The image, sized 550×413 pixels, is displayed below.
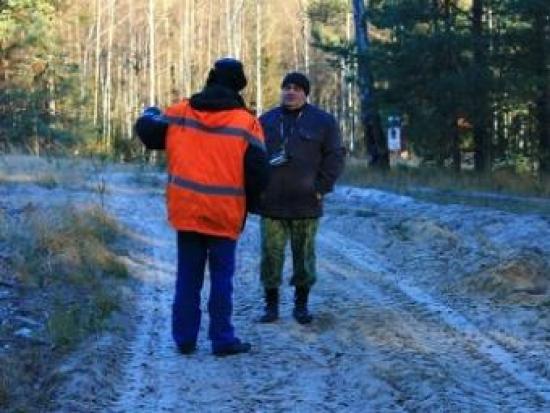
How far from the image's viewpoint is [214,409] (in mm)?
5023

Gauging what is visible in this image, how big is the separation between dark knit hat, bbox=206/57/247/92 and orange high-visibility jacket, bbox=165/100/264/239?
24cm

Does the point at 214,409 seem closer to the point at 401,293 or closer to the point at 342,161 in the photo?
the point at 342,161

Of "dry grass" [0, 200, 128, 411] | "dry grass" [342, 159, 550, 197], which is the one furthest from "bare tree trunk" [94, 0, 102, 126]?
"dry grass" [0, 200, 128, 411]

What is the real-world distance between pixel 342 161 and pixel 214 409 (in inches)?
107

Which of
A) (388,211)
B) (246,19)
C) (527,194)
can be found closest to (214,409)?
(388,211)

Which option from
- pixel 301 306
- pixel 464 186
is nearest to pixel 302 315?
pixel 301 306

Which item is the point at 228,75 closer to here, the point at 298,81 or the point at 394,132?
the point at 298,81

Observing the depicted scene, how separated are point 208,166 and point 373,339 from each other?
70.7 inches

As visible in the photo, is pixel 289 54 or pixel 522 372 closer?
pixel 522 372

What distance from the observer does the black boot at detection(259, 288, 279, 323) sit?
7.09 metres

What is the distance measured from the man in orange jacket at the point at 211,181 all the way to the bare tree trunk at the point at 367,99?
1819 centimetres

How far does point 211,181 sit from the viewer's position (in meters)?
5.89

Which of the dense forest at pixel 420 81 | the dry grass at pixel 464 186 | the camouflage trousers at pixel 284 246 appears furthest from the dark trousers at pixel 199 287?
the dry grass at pixel 464 186

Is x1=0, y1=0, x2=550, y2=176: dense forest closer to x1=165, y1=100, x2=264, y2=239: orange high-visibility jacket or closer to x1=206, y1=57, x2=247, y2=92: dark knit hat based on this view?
x1=206, y1=57, x2=247, y2=92: dark knit hat
